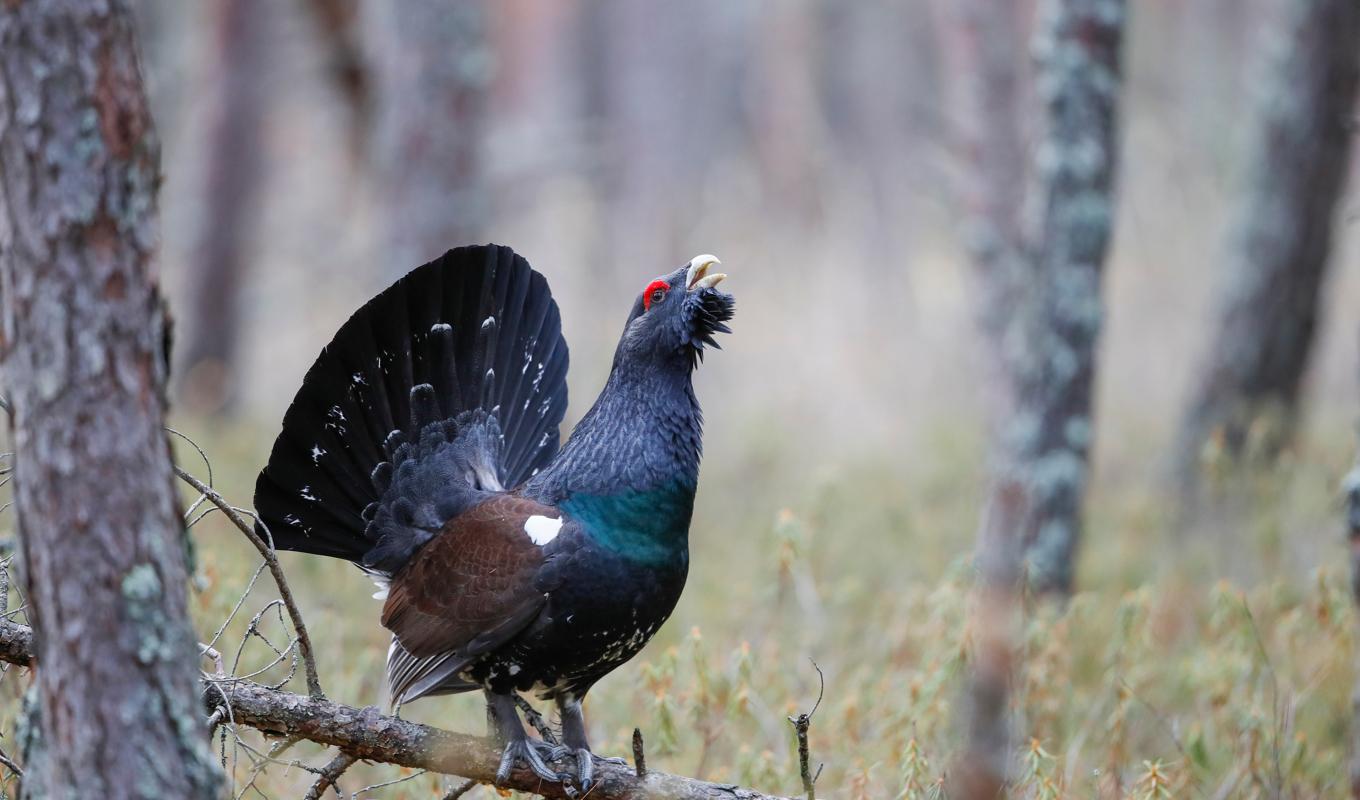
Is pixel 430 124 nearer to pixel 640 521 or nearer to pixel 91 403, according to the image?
pixel 640 521

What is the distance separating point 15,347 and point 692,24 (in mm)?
14337

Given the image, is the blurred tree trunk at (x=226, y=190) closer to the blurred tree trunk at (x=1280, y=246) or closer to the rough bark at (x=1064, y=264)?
the rough bark at (x=1064, y=264)

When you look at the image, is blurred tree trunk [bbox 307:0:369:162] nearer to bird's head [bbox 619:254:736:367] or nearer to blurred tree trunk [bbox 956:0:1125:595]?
blurred tree trunk [bbox 956:0:1125:595]

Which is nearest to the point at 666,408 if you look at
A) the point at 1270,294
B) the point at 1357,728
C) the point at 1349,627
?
the point at 1357,728

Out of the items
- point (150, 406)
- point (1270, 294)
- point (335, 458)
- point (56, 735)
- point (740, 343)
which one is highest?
point (740, 343)

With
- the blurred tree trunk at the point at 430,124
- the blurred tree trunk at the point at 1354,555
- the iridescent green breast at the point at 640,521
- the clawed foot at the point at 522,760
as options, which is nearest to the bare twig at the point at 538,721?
the clawed foot at the point at 522,760

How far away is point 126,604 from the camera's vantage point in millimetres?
2037

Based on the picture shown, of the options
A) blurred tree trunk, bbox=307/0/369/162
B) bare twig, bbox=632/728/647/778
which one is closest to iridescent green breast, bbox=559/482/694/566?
bare twig, bbox=632/728/647/778

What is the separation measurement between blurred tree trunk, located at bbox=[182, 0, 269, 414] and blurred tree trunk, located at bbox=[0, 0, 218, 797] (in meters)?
8.85

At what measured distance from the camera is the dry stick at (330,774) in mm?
2859

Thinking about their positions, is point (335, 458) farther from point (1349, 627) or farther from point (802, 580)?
point (1349, 627)

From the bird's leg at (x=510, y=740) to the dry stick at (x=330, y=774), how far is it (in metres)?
0.39

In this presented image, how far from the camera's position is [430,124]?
23.5 feet

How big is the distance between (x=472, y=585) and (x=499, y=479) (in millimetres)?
675
